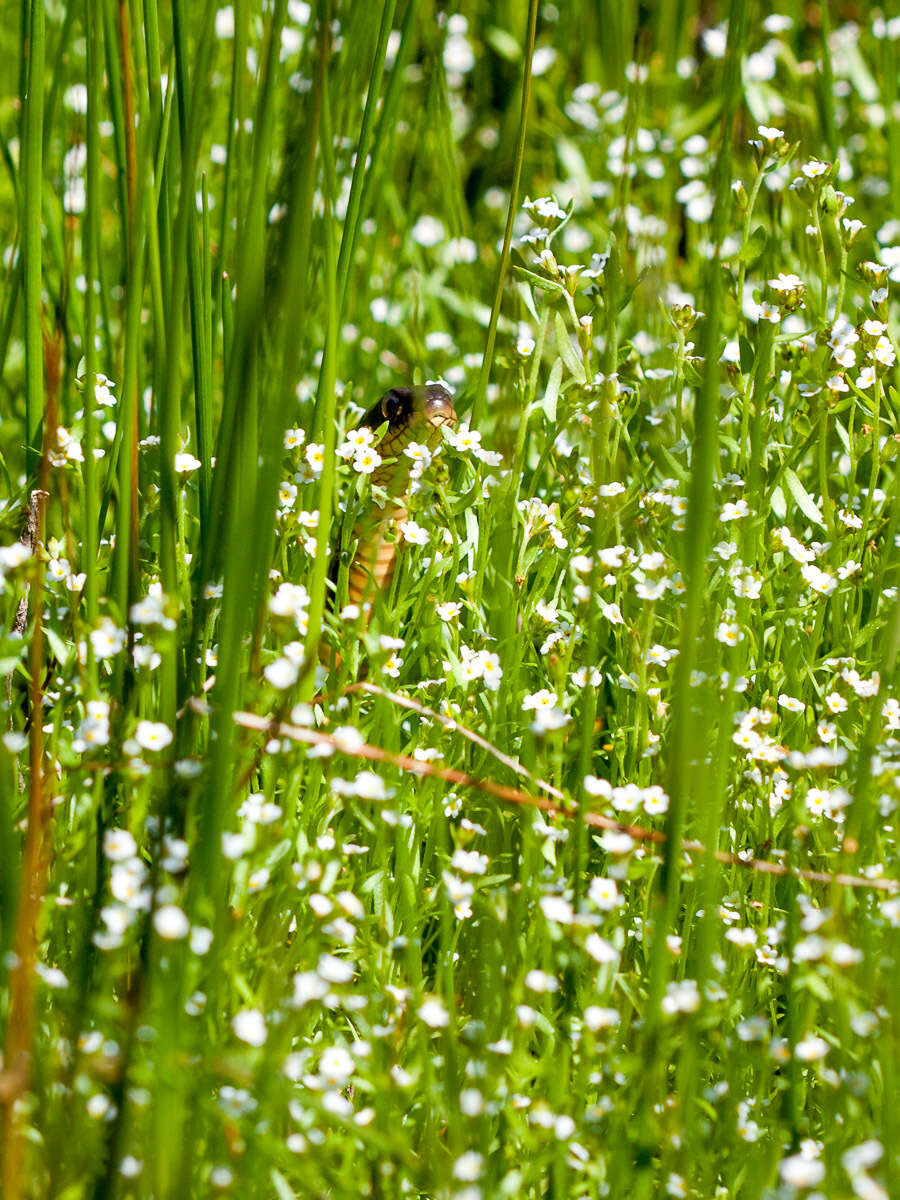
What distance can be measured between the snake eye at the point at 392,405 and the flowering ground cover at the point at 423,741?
0.11m

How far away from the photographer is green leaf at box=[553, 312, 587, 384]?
5.16 feet

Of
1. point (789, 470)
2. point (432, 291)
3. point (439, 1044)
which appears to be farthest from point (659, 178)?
point (439, 1044)

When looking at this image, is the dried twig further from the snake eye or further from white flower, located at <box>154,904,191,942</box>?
the snake eye

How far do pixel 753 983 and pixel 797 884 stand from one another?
0.43 ft

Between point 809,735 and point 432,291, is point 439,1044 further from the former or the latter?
point 432,291

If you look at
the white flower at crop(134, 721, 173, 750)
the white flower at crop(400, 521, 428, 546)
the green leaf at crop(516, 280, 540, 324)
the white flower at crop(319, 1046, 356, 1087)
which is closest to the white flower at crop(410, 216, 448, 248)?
the green leaf at crop(516, 280, 540, 324)

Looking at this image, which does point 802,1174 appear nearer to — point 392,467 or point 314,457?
point 314,457

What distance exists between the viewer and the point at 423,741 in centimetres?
147

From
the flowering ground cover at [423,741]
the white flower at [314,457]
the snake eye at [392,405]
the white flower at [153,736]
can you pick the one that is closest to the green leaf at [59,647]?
the flowering ground cover at [423,741]

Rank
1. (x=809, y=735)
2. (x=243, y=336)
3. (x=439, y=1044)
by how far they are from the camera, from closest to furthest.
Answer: (x=243, y=336), (x=439, y=1044), (x=809, y=735)

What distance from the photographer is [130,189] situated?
138 centimetres

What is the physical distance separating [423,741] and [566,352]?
1.75 feet

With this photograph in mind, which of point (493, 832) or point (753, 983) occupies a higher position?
point (493, 832)

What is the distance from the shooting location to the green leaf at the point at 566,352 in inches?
62.0
